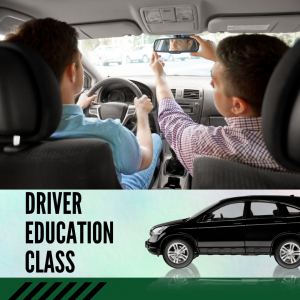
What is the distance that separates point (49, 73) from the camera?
1.16 m

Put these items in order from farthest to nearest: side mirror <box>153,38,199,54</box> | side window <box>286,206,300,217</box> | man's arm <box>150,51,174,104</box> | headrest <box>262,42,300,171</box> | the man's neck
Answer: side mirror <box>153,38,199,54</box> → man's arm <box>150,51,174,104</box> → the man's neck → side window <box>286,206,300,217</box> → headrest <box>262,42,300,171</box>

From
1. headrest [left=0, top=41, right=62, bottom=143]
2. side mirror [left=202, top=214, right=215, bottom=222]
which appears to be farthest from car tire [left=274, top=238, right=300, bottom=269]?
headrest [left=0, top=41, right=62, bottom=143]

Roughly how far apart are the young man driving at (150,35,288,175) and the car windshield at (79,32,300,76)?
1.39 feet

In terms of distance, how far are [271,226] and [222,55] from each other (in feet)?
1.95

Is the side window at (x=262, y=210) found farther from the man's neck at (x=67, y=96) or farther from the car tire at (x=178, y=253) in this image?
the man's neck at (x=67, y=96)

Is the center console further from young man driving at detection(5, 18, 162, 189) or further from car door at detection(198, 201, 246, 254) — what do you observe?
car door at detection(198, 201, 246, 254)

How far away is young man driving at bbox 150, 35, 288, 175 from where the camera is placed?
3.76 ft

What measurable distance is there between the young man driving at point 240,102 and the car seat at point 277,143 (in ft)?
0.13

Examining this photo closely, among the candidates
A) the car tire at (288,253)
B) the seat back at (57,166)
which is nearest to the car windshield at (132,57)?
the seat back at (57,166)

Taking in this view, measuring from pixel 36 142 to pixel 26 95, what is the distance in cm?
18

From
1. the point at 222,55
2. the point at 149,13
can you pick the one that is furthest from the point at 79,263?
the point at 149,13

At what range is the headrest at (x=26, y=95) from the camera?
3.64ft

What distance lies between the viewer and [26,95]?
1122 mm

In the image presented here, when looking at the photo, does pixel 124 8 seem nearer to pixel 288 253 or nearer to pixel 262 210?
pixel 262 210
